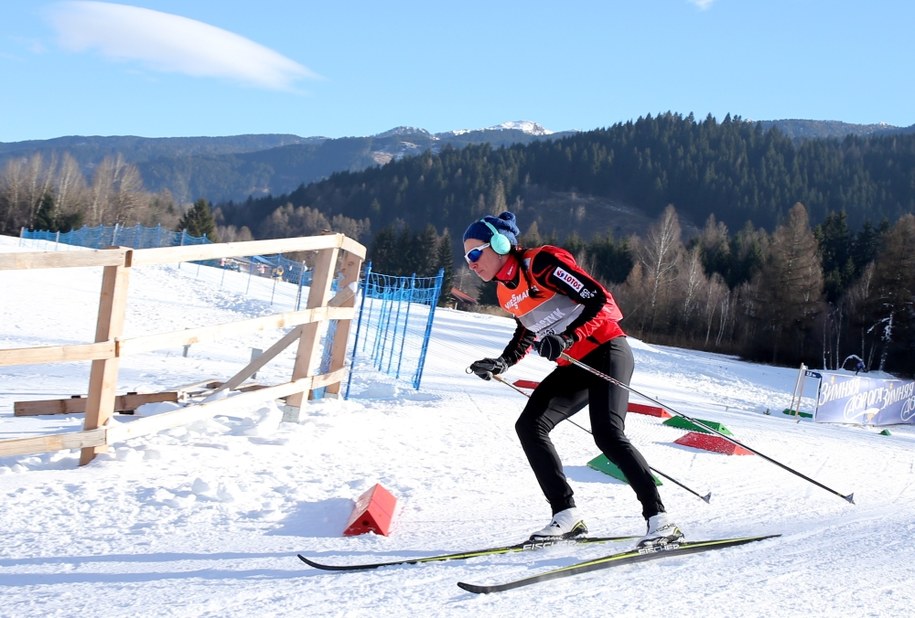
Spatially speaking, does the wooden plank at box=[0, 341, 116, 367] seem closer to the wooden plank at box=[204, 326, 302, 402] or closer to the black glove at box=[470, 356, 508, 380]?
the wooden plank at box=[204, 326, 302, 402]

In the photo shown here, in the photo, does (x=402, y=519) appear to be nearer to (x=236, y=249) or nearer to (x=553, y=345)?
(x=553, y=345)

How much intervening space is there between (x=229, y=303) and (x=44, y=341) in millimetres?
11231

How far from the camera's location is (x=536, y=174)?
182125mm

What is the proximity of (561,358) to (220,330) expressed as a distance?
2.80 metres

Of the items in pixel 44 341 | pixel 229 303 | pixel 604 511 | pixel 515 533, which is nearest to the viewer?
pixel 515 533

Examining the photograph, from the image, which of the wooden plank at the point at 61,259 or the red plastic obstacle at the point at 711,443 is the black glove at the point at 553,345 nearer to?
the wooden plank at the point at 61,259

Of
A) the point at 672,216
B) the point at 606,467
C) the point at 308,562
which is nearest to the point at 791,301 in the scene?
the point at 672,216

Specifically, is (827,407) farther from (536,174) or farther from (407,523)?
(536,174)

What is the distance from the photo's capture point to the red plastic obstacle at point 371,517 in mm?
4160

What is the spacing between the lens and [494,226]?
13.5 feet

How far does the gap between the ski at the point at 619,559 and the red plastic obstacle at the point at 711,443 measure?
300 centimetres

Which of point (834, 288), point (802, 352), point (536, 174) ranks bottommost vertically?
point (802, 352)

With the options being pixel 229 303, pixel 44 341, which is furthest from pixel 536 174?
pixel 44 341

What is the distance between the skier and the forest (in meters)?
50.2
